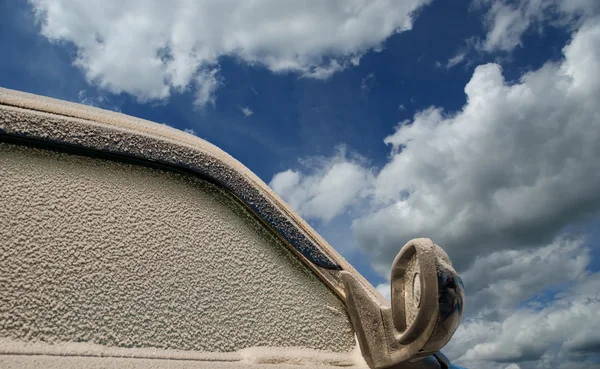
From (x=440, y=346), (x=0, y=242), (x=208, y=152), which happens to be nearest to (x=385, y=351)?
(x=440, y=346)

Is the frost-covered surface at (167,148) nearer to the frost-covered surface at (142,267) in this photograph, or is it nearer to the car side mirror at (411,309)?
the frost-covered surface at (142,267)

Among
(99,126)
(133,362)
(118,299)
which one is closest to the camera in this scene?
(133,362)

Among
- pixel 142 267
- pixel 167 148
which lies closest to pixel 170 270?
pixel 142 267

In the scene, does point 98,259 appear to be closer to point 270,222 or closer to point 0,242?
point 0,242

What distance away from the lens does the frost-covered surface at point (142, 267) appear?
2.16 meters

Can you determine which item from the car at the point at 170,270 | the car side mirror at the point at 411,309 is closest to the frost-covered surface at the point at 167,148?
the car at the point at 170,270

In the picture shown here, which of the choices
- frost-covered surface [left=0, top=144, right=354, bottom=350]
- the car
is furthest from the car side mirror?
frost-covered surface [left=0, top=144, right=354, bottom=350]

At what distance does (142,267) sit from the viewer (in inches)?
92.8

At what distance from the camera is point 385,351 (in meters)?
2.54

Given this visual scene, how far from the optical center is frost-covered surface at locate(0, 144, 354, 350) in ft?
7.08

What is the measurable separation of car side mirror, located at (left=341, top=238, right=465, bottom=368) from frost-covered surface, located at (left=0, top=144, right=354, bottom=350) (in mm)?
139

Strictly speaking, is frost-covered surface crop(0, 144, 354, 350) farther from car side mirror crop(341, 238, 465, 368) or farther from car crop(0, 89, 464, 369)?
car side mirror crop(341, 238, 465, 368)

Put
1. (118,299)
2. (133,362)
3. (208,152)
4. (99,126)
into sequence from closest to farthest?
(133,362) → (118,299) → (99,126) → (208,152)

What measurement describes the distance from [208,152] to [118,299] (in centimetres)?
86
